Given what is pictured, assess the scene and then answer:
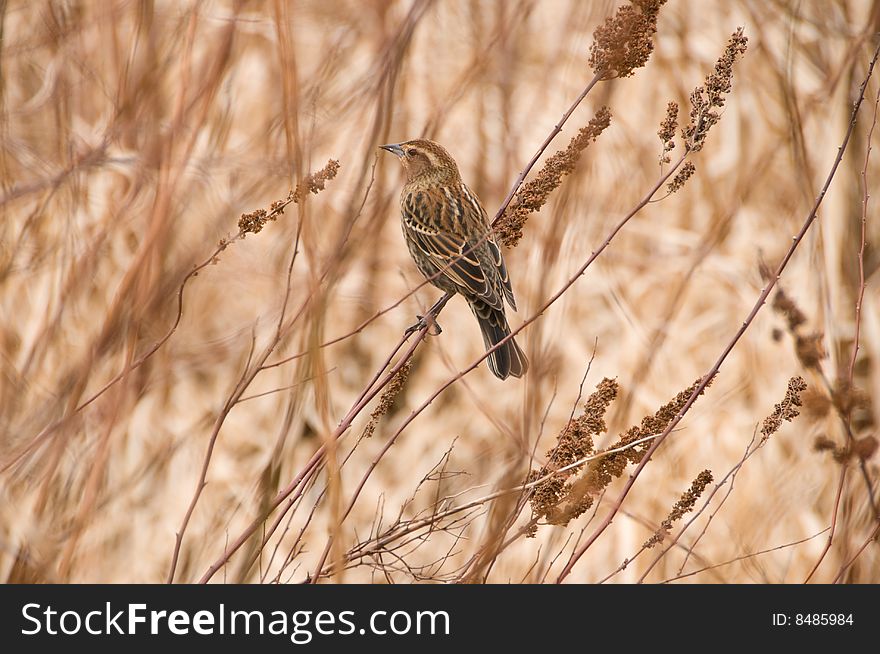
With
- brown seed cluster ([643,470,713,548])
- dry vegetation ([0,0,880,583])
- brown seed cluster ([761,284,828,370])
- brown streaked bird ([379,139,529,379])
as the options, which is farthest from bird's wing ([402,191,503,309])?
brown seed cluster ([761,284,828,370])

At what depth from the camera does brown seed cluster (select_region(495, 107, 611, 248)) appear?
1.59 m

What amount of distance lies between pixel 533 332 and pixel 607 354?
10.5ft

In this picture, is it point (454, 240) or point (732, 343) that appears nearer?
point (732, 343)

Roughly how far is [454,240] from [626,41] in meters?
1.30

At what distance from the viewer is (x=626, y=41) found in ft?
5.16

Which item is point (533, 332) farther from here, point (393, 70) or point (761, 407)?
point (761, 407)

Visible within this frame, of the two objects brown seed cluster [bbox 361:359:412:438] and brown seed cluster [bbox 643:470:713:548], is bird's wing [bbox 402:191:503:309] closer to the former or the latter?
brown seed cluster [bbox 361:359:412:438]

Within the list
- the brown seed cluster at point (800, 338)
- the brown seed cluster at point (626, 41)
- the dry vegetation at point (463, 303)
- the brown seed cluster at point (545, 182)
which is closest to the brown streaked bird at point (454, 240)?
the dry vegetation at point (463, 303)

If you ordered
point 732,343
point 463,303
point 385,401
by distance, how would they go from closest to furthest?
point 732,343 < point 385,401 < point 463,303

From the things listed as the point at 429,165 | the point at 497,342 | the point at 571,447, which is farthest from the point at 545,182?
the point at 429,165

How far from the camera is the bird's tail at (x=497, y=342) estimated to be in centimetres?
263

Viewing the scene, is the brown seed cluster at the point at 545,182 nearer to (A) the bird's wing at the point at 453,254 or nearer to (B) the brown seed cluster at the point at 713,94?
(B) the brown seed cluster at the point at 713,94

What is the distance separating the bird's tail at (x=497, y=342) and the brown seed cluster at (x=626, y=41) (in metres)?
1.07

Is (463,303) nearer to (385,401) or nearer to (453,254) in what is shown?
(453,254)
